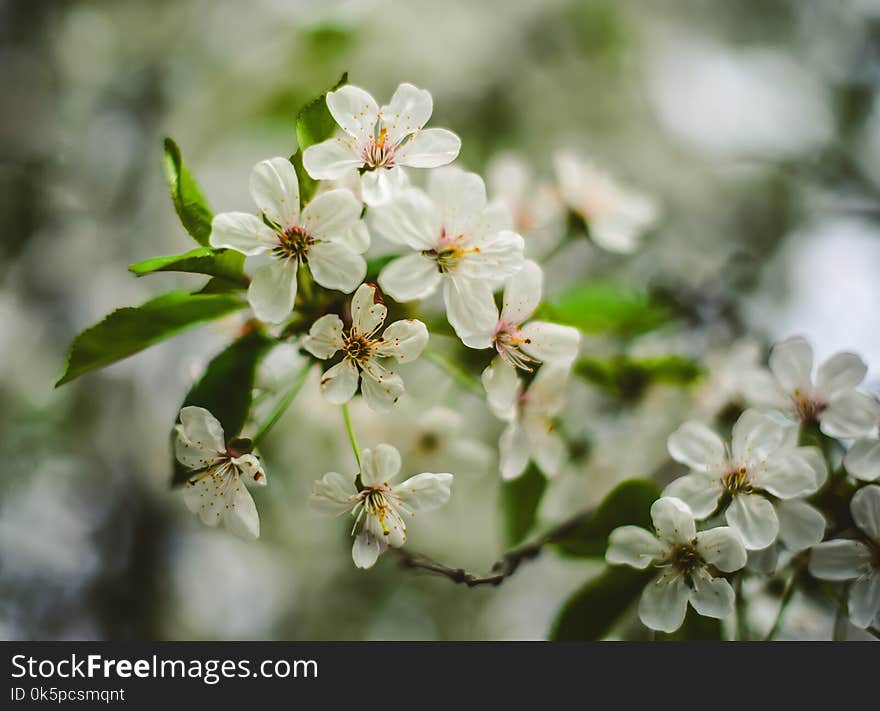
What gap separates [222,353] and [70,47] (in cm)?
162

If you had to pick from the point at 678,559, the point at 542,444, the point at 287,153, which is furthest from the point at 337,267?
the point at 287,153

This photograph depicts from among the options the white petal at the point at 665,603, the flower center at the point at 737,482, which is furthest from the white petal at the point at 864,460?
the white petal at the point at 665,603

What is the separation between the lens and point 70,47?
6.40ft

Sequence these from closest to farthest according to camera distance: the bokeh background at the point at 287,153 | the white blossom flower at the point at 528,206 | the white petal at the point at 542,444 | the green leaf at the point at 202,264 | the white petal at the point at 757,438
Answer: the green leaf at the point at 202,264
the white petal at the point at 757,438
the white petal at the point at 542,444
the white blossom flower at the point at 528,206
the bokeh background at the point at 287,153

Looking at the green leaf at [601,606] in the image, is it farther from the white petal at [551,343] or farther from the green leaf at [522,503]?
the white petal at [551,343]

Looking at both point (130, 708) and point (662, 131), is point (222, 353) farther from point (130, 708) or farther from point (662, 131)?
point (662, 131)

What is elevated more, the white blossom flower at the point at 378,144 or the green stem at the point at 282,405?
the white blossom flower at the point at 378,144

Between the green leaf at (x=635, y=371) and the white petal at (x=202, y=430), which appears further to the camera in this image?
the green leaf at (x=635, y=371)

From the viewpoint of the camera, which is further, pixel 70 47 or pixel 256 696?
pixel 70 47

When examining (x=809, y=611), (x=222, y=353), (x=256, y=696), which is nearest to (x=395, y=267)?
(x=222, y=353)

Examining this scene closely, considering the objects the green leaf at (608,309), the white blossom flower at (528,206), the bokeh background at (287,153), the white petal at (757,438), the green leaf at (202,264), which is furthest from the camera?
the bokeh background at (287,153)

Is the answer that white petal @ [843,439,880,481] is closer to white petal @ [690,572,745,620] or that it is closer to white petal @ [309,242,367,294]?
white petal @ [690,572,745,620]

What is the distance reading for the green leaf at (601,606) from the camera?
87cm

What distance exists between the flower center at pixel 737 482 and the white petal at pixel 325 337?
0.44 metres
